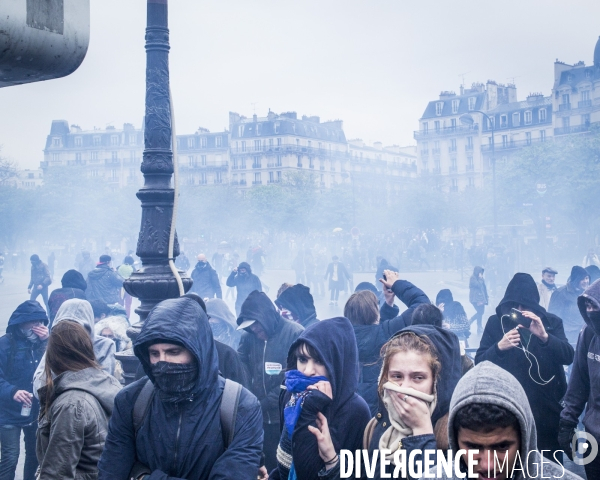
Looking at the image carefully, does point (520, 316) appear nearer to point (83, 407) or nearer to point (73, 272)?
point (83, 407)

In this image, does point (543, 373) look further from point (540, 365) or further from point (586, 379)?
point (586, 379)

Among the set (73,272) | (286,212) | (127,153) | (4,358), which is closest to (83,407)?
(4,358)

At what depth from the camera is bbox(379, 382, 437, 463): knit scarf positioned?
256cm

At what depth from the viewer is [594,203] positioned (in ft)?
127

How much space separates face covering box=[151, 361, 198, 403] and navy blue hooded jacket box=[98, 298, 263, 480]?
0.12 ft

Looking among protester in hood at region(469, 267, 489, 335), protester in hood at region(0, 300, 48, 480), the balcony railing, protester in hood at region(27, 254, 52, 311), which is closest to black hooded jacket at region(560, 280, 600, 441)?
protester in hood at region(0, 300, 48, 480)

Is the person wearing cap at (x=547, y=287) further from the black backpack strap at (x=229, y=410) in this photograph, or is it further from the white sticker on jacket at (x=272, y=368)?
the black backpack strap at (x=229, y=410)

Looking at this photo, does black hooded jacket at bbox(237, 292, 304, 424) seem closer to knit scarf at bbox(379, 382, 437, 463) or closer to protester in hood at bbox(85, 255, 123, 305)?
knit scarf at bbox(379, 382, 437, 463)

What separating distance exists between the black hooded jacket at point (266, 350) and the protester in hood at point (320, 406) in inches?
83.2

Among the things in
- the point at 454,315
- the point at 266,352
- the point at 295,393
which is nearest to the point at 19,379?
the point at 266,352

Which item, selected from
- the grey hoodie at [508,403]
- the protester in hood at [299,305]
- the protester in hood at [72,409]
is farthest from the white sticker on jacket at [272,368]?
the grey hoodie at [508,403]

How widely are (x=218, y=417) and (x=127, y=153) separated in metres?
75.6

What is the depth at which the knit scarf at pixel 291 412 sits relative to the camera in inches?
111

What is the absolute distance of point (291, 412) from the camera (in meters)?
2.84
